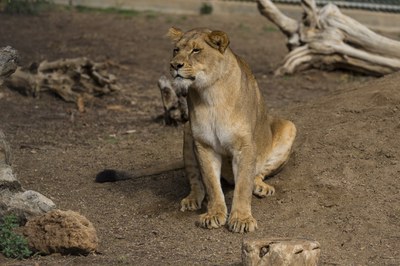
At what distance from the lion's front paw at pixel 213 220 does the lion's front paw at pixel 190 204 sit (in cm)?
41

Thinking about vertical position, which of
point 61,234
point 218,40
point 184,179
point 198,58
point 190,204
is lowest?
point 184,179

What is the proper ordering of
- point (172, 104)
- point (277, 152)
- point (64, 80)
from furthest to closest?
point (64, 80)
point (172, 104)
point (277, 152)

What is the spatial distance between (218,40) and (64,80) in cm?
468

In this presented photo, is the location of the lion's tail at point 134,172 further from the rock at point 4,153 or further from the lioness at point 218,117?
the rock at point 4,153

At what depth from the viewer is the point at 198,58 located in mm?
6707

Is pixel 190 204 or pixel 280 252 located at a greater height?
pixel 280 252

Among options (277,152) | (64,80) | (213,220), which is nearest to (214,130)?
(213,220)

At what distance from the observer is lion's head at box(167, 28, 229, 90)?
659cm

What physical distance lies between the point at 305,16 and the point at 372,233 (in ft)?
18.5

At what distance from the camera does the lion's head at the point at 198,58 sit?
6.59m

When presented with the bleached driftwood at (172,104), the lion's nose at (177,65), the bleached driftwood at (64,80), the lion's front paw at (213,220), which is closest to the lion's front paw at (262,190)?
the lion's front paw at (213,220)

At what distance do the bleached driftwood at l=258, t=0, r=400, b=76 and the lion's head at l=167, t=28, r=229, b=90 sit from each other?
188 inches

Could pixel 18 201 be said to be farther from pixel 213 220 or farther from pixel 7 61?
pixel 213 220

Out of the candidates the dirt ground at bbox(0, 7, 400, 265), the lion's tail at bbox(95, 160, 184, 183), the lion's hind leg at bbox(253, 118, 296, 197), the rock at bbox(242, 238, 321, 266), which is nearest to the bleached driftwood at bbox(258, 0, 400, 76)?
the dirt ground at bbox(0, 7, 400, 265)
